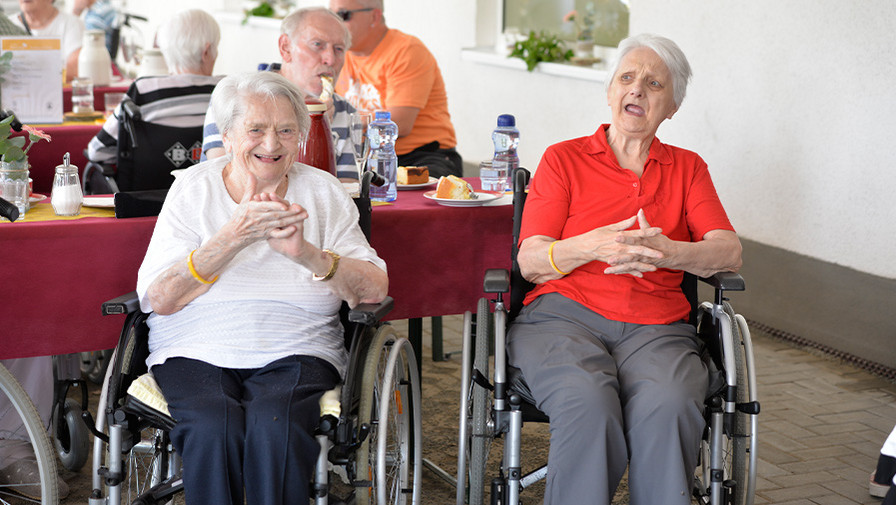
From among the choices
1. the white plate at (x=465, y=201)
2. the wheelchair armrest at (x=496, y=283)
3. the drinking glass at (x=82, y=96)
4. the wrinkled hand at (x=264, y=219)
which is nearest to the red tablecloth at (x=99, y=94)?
the drinking glass at (x=82, y=96)

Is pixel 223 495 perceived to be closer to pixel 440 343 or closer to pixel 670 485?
pixel 670 485

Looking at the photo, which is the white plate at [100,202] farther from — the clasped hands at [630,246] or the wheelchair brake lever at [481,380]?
the clasped hands at [630,246]

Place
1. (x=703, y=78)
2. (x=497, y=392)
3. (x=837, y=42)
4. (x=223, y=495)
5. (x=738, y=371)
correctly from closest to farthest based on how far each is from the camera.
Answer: (x=223, y=495)
(x=497, y=392)
(x=738, y=371)
(x=837, y=42)
(x=703, y=78)

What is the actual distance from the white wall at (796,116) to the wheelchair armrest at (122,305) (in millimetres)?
2991

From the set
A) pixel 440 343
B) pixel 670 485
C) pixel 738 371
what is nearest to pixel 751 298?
pixel 440 343

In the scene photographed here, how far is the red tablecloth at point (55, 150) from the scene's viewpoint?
4152 millimetres

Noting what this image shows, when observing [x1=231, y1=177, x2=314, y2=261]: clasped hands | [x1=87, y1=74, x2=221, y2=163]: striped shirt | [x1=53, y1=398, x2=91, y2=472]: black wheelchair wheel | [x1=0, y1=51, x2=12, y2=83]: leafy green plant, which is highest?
[x1=0, y1=51, x2=12, y2=83]: leafy green plant

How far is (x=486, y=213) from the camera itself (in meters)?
2.98

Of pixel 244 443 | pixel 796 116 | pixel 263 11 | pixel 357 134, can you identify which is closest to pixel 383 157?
pixel 357 134

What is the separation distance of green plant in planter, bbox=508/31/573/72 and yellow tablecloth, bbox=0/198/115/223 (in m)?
3.73

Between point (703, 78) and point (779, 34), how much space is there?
523mm

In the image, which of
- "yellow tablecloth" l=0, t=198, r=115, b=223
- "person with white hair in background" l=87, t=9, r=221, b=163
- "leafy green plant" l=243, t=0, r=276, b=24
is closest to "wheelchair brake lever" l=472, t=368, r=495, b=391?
"yellow tablecloth" l=0, t=198, r=115, b=223

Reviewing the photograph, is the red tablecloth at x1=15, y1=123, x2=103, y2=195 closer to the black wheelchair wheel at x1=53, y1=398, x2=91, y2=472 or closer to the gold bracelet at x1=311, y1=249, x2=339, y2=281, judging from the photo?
the black wheelchair wheel at x1=53, y1=398, x2=91, y2=472

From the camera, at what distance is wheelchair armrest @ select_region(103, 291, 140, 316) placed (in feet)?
7.45
